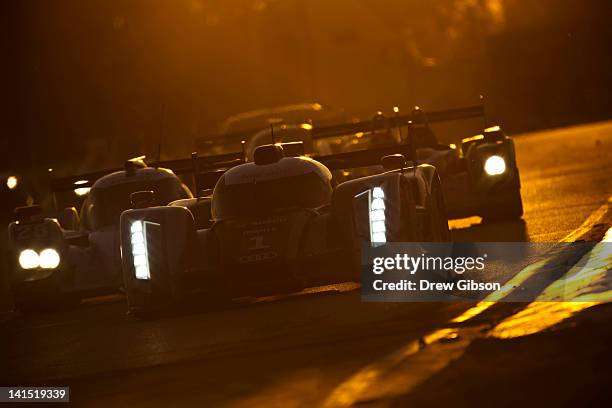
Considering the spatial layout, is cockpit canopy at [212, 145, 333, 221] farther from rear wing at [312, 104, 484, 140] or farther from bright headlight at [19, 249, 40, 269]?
rear wing at [312, 104, 484, 140]

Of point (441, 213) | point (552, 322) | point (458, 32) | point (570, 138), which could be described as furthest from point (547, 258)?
point (458, 32)

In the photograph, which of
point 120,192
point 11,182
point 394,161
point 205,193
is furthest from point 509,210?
point 11,182

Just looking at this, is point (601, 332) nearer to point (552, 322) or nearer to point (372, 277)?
point (552, 322)

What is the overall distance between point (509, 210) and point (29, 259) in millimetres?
5785

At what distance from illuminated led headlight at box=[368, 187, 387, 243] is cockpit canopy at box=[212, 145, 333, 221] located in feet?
3.87

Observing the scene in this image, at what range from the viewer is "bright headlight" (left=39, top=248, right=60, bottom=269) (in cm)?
1520

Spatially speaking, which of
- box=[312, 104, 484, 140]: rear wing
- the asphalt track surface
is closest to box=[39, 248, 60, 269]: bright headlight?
the asphalt track surface

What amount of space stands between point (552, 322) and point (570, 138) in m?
30.4

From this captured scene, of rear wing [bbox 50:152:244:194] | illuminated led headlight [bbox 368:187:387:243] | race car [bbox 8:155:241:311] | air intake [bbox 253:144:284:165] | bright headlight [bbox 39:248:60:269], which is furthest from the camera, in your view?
rear wing [bbox 50:152:244:194]

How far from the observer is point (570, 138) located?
3925cm

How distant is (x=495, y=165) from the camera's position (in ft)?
60.6

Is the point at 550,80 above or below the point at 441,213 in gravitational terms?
above

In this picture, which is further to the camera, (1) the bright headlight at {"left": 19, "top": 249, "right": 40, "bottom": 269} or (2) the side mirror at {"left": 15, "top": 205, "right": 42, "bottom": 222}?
(2) the side mirror at {"left": 15, "top": 205, "right": 42, "bottom": 222}

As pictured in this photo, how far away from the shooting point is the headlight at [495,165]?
18422 millimetres
